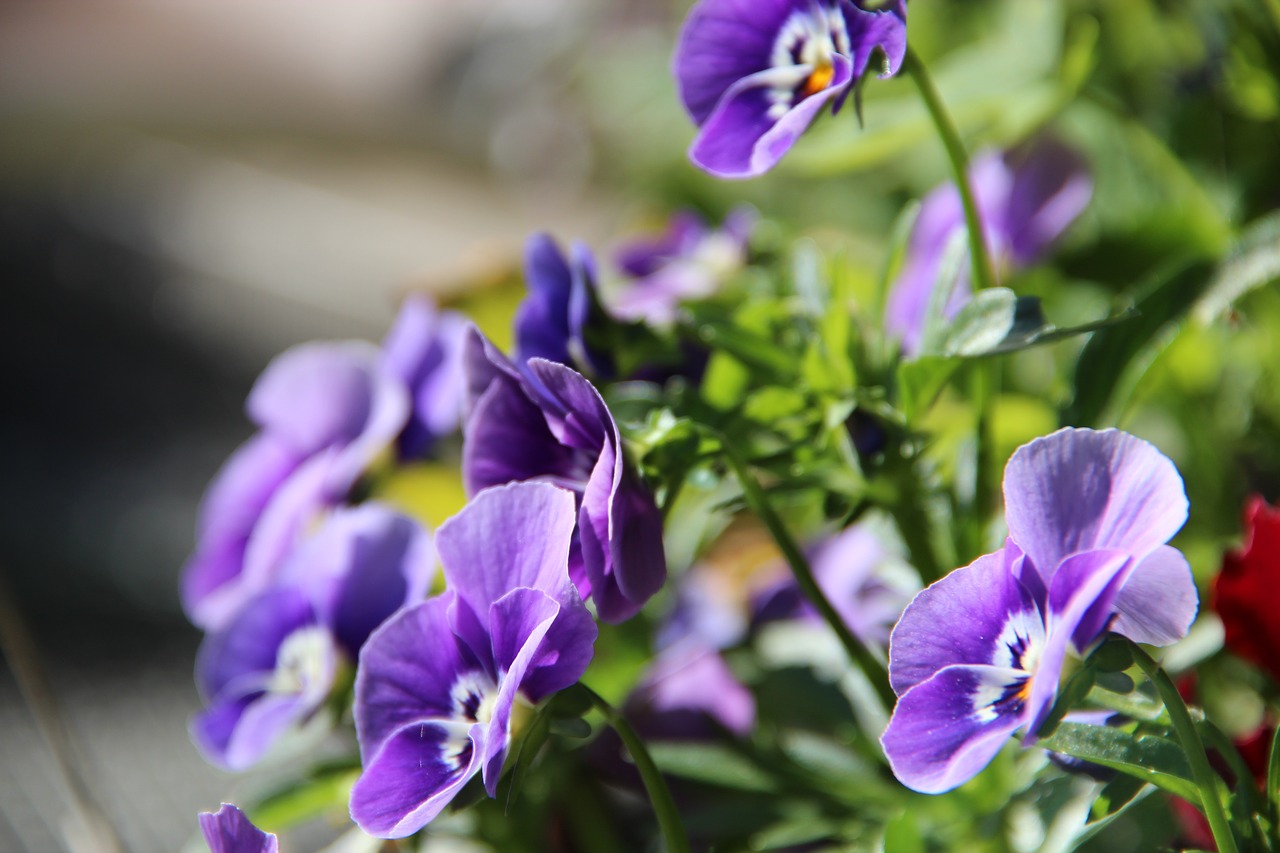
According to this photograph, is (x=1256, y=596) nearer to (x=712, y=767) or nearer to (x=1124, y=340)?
(x=1124, y=340)

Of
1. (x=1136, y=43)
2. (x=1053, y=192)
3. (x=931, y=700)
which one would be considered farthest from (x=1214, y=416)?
(x=931, y=700)

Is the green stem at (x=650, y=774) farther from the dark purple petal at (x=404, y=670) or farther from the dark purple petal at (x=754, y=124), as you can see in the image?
the dark purple petal at (x=754, y=124)

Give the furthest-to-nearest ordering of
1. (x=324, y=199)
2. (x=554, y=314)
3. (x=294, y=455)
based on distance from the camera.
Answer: (x=324, y=199) < (x=294, y=455) < (x=554, y=314)

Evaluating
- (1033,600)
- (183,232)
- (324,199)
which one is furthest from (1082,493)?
(324,199)

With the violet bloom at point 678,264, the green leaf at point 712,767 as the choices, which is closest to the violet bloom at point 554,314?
the violet bloom at point 678,264

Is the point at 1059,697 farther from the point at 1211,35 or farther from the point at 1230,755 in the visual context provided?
the point at 1211,35

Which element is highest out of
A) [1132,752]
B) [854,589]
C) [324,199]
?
[1132,752]
